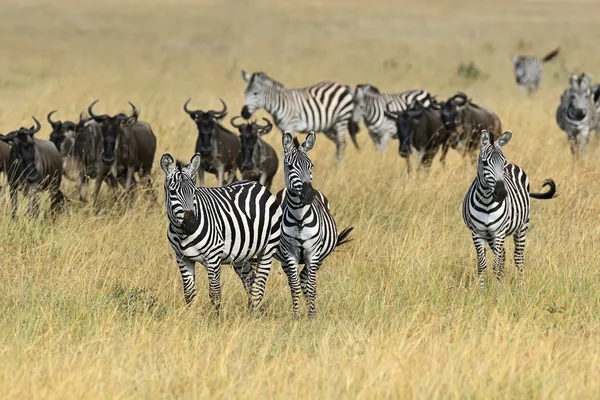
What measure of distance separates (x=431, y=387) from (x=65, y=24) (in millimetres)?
43917

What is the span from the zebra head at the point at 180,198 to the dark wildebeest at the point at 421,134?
→ 7.56 meters

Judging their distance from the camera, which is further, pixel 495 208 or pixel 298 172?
pixel 495 208

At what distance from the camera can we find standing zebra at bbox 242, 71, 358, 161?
56.7ft

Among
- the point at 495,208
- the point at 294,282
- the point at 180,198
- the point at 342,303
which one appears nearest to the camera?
the point at 180,198

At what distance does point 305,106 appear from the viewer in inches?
709

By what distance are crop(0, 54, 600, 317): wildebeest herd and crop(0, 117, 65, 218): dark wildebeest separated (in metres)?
0.01

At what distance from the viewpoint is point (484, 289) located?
7969 mm

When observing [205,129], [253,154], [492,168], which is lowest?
[253,154]

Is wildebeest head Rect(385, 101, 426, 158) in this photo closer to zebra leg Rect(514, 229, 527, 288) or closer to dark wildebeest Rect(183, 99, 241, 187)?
dark wildebeest Rect(183, 99, 241, 187)

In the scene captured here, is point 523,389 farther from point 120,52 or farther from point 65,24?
point 65,24

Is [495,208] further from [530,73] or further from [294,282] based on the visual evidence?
[530,73]

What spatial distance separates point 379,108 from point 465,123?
9.79ft

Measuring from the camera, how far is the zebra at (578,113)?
50.1 ft

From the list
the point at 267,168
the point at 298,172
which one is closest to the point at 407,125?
the point at 267,168
